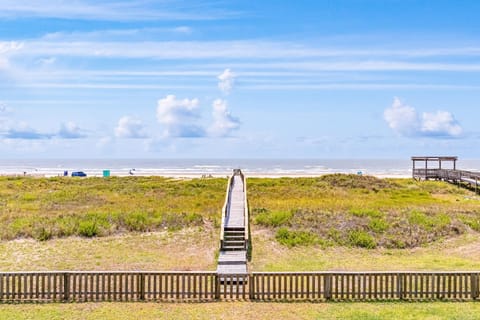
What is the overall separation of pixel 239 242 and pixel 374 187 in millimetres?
30756

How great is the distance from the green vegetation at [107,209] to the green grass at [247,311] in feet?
36.5

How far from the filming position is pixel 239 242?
2177 centimetres

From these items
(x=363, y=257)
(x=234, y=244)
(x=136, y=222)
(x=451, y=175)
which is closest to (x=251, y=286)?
(x=234, y=244)

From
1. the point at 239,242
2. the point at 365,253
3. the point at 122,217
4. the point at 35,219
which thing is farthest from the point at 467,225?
the point at 35,219

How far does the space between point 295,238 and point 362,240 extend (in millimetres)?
3459

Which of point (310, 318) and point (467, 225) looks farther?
point (467, 225)

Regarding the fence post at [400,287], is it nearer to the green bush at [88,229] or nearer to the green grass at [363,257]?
the green grass at [363,257]

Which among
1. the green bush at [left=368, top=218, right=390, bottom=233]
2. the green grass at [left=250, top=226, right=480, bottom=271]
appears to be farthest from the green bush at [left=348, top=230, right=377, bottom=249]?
the green bush at [left=368, top=218, right=390, bottom=233]

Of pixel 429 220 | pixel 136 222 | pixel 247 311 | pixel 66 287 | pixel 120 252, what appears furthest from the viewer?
pixel 429 220

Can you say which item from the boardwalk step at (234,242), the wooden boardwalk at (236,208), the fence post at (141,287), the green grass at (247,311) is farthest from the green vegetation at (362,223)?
the fence post at (141,287)

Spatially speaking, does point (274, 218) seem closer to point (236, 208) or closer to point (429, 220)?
point (236, 208)

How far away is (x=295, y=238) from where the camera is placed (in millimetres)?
24297

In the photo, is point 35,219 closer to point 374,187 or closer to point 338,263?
point 338,263

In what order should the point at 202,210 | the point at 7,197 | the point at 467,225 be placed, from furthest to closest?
the point at 7,197 < the point at 202,210 < the point at 467,225
